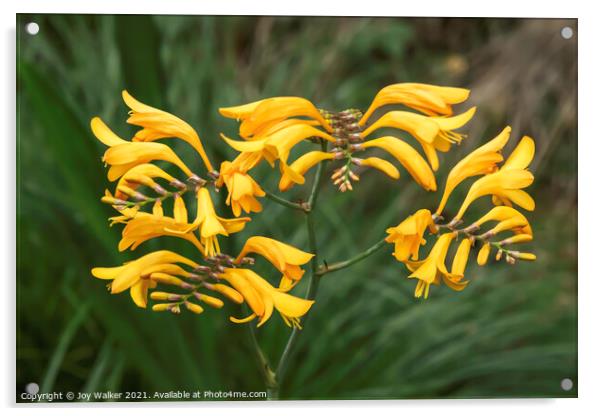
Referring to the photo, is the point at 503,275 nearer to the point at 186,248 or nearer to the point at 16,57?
the point at 186,248

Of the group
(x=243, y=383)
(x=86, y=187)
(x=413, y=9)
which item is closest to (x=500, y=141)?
(x=413, y=9)

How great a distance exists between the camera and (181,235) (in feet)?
3.87

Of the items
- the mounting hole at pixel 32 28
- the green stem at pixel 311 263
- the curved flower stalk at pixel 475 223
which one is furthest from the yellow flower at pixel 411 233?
the mounting hole at pixel 32 28

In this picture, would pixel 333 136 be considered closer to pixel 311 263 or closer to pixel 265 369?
pixel 311 263

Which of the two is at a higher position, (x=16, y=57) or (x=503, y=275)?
(x=16, y=57)

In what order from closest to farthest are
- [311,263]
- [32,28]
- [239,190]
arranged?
1. [239,190]
2. [311,263]
3. [32,28]

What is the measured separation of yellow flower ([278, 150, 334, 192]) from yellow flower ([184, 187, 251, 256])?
9 centimetres

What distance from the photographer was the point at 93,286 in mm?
1467

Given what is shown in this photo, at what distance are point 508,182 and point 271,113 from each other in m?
0.38

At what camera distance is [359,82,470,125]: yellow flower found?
1.25m

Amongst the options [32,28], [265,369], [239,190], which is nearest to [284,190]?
[239,190]

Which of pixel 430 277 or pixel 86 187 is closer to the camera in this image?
pixel 430 277

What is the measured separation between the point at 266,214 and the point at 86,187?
35 centimetres

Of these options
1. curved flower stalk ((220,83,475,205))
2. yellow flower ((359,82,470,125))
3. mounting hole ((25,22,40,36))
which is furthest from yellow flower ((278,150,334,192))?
mounting hole ((25,22,40,36))
